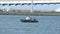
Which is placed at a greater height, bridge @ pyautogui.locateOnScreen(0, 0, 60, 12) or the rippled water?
the rippled water

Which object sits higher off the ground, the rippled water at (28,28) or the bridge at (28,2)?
the rippled water at (28,28)

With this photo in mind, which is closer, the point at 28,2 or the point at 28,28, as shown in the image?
the point at 28,28

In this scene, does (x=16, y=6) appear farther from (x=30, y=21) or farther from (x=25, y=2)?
(x=30, y=21)

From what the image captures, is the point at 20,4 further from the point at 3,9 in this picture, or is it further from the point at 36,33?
the point at 36,33

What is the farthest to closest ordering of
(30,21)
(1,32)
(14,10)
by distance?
(14,10) → (30,21) → (1,32)

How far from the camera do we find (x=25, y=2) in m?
65.0

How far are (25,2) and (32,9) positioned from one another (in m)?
3.21

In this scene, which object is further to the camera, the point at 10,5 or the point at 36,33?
the point at 10,5

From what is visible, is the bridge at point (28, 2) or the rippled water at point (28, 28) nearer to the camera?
the rippled water at point (28, 28)

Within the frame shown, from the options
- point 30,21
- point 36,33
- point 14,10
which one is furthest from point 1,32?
point 14,10

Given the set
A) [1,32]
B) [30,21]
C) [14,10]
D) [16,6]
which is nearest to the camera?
[1,32]

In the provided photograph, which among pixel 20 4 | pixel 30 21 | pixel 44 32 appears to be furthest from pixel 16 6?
pixel 44 32

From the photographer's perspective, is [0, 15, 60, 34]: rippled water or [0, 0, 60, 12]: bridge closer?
[0, 15, 60, 34]: rippled water

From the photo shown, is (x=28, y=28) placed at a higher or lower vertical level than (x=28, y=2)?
higher
